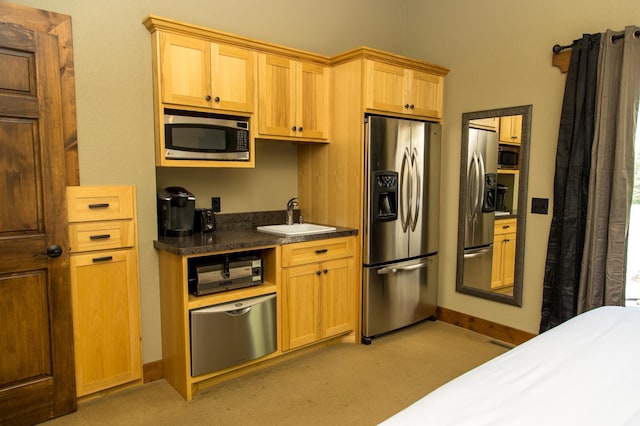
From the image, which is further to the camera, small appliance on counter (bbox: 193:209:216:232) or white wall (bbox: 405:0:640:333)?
white wall (bbox: 405:0:640:333)

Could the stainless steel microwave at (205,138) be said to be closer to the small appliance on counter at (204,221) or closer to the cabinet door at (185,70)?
the cabinet door at (185,70)

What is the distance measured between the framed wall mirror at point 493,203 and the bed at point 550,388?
194 centimetres

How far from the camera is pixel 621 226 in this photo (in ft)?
8.96

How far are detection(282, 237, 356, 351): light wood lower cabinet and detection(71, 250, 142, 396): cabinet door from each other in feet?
3.25

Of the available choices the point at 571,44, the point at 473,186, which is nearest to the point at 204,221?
the point at 473,186

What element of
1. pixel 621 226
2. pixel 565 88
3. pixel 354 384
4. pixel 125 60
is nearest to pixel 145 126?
pixel 125 60

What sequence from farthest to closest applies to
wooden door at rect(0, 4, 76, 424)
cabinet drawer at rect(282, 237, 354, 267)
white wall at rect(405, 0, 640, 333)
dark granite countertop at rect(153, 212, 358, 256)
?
white wall at rect(405, 0, 640, 333)
cabinet drawer at rect(282, 237, 354, 267)
dark granite countertop at rect(153, 212, 358, 256)
wooden door at rect(0, 4, 76, 424)

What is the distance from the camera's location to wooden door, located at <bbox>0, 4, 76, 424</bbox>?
2.17 m

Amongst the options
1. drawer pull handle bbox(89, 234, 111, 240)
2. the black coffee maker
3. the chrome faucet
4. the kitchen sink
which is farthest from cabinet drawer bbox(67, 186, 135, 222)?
the chrome faucet

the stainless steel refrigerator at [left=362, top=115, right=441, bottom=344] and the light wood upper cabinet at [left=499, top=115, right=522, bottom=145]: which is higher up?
the light wood upper cabinet at [left=499, top=115, right=522, bottom=145]

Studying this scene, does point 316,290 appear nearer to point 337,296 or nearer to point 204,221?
point 337,296

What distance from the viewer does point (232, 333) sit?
269cm

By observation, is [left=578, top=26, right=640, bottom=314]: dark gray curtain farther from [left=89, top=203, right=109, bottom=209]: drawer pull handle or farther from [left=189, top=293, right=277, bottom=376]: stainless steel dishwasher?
[left=89, top=203, right=109, bottom=209]: drawer pull handle

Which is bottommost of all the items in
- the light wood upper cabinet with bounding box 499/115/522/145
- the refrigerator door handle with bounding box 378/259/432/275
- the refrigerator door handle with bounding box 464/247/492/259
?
the refrigerator door handle with bounding box 378/259/432/275
